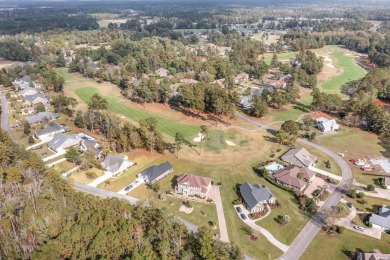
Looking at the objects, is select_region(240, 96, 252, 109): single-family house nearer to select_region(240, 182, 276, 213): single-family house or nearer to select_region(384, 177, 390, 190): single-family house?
select_region(240, 182, 276, 213): single-family house

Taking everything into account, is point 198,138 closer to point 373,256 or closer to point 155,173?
point 155,173

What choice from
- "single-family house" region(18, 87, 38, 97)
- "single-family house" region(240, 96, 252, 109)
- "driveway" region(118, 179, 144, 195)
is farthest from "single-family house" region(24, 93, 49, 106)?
"single-family house" region(240, 96, 252, 109)

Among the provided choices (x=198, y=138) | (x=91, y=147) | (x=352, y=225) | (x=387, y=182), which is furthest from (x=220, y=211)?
(x=91, y=147)

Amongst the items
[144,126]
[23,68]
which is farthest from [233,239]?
[23,68]

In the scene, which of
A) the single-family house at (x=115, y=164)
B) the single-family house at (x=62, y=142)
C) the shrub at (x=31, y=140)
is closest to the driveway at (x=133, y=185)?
the single-family house at (x=115, y=164)

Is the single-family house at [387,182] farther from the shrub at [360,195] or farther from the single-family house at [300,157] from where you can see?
the single-family house at [300,157]

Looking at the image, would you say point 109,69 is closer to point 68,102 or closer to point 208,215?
point 68,102

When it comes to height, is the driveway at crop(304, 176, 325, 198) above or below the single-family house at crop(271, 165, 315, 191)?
below
